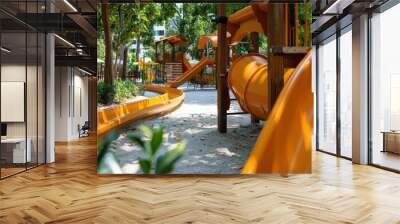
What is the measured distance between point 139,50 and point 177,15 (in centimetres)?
77

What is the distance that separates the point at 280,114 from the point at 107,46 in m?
2.68

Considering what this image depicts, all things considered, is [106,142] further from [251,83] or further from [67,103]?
[67,103]

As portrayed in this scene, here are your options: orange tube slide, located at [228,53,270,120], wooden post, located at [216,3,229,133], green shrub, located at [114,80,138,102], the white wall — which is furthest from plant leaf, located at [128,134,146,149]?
the white wall

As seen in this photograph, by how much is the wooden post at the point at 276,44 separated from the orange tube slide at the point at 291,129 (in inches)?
4.7

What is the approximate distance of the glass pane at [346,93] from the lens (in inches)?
379

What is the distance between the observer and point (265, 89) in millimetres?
6398

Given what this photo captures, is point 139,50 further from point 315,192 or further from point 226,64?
point 315,192

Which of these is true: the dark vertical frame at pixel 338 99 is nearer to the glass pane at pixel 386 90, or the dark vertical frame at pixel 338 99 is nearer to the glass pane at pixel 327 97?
the glass pane at pixel 327 97

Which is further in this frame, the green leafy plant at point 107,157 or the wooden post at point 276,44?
the green leafy plant at point 107,157

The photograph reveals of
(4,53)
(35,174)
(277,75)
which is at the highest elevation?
(4,53)

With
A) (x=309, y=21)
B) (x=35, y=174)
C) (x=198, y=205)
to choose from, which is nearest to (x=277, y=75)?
(x=309, y=21)

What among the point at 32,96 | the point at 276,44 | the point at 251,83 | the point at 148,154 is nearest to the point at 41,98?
the point at 32,96

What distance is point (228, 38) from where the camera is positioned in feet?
21.9

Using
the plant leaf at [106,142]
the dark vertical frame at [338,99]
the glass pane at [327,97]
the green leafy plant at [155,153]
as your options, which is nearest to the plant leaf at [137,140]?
the green leafy plant at [155,153]
